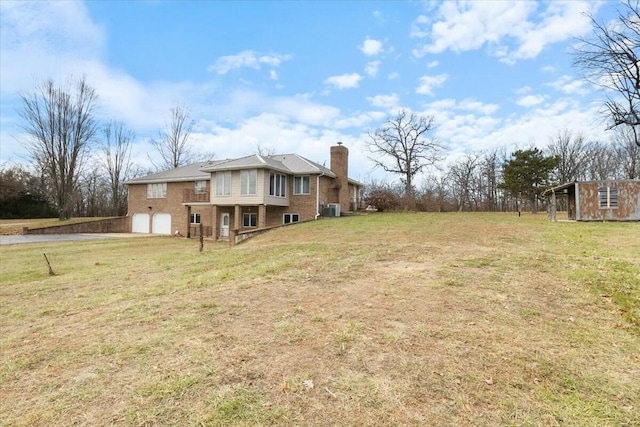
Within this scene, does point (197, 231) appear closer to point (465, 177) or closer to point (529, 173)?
point (529, 173)

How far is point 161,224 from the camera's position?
1141 inches

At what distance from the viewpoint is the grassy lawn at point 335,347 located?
2584 mm

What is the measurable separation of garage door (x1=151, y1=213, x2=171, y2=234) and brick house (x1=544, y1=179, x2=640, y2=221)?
28.1 meters

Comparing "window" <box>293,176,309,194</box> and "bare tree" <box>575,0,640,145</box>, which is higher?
"bare tree" <box>575,0,640,145</box>

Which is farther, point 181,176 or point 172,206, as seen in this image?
point 172,206

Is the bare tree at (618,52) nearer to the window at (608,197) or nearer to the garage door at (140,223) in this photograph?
the window at (608,197)

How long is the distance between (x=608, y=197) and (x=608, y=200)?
0.53 feet

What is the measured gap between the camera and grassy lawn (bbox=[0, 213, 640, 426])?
8.48ft

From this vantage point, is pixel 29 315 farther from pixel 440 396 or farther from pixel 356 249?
pixel 356 249

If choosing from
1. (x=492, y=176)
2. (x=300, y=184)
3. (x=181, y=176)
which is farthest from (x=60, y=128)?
(x=492, y=176)

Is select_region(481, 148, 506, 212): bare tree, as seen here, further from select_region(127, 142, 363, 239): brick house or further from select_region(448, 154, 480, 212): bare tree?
select_region(127, 142, 363, 239): brick house

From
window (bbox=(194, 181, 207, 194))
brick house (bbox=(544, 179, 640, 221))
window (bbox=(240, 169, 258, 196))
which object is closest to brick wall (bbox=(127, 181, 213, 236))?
window (bbox=(194, 181, 207, 194))

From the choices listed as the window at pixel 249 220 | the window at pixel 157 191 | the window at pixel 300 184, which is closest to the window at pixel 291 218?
the window at pixel 300 184

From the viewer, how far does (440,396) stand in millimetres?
2711
